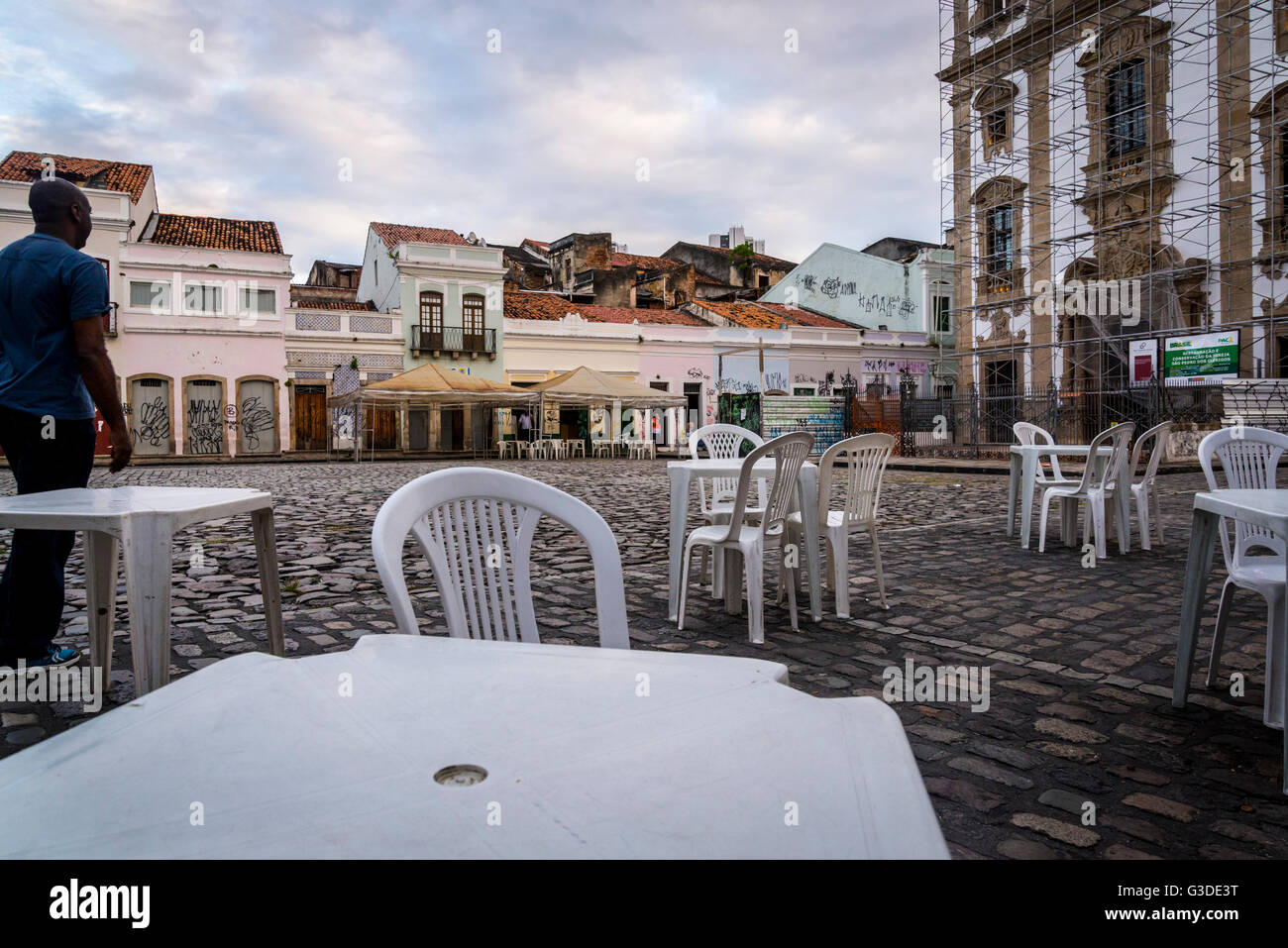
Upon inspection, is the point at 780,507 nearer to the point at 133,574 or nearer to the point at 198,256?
the point at 133,574

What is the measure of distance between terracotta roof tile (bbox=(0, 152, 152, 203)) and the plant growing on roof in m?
25.4

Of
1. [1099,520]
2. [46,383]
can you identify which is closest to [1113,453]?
[1099,520]

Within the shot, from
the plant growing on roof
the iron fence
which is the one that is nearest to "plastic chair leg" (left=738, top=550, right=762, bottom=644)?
the iron fence

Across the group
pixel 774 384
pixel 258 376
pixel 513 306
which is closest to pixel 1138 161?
pixel 774 384

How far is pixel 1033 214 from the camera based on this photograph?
23.6 metres

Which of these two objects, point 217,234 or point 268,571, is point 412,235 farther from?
point 268,571

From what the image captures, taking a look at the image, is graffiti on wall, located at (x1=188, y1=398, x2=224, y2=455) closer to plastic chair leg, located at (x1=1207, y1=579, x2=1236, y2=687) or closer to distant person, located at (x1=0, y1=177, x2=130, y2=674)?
distant person, located at (x1=0, y1=177, x2=130, y2=674)

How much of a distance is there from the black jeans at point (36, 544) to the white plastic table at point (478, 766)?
2406mm

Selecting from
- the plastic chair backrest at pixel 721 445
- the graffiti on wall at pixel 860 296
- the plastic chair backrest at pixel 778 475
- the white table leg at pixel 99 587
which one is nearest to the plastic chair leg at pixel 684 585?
the plastic chair backrest at pixel 778 475

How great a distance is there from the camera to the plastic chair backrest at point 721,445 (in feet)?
20.2
